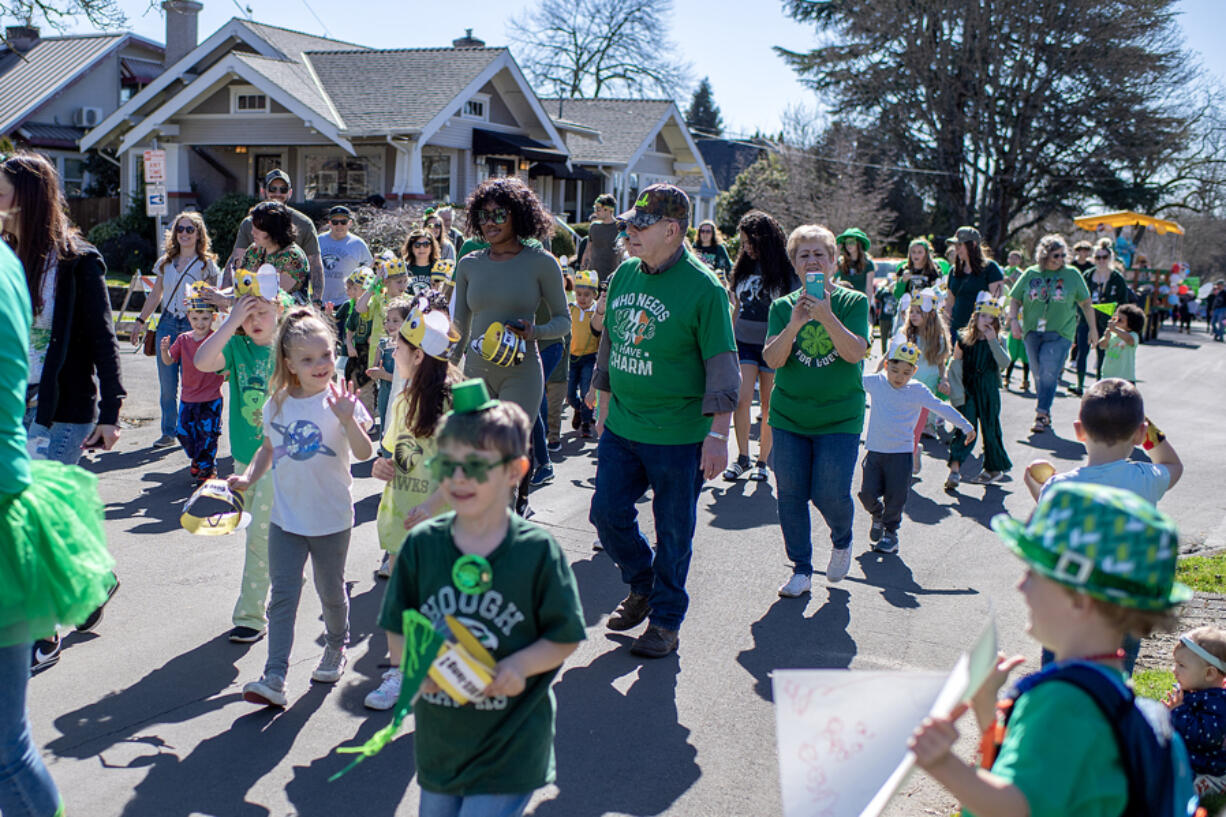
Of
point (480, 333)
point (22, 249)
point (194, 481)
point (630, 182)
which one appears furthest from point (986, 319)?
point (630, 182)

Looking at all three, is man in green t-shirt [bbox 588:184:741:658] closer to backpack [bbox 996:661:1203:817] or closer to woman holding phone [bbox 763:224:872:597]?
woman holding phone [bbox 763:224:872:597]

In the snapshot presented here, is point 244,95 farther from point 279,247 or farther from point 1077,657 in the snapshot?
point 1077,657

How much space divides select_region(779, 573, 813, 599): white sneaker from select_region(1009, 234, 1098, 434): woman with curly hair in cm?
682

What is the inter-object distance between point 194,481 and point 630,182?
31180mm

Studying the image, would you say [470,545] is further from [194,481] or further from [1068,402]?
[1068,402]

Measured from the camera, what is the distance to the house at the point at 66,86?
34.7 meters

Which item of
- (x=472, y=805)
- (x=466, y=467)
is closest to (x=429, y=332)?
(x=466, y=467)

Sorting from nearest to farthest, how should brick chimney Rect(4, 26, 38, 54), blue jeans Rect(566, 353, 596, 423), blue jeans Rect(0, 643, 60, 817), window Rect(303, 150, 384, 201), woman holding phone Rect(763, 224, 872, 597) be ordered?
blue jeans Rect(0, 643, 60, 817) → woman holding phone Rect(763, 224, 872, 597) → blue jeans Rect(566, 353, 596, 423) → window Rect(303, 150, 384, 201) → brick chimney Rect(4, 26, 38, 54)

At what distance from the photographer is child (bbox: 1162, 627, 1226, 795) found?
3908 millimetres

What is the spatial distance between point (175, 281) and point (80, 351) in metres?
4.43

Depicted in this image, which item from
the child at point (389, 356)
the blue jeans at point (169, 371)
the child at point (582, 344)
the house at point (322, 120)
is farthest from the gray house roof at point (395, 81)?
the child at point (389, 356)

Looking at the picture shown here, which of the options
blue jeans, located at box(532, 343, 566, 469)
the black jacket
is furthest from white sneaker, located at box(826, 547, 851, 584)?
the black jacket

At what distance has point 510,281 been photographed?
6113 millimetres

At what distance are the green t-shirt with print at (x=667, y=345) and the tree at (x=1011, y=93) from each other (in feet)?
135
